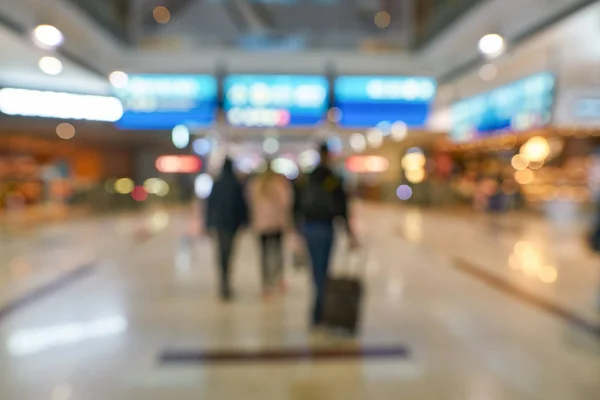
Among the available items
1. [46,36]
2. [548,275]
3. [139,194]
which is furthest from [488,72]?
[139,194]

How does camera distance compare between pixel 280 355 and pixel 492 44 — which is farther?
pixel 492 44

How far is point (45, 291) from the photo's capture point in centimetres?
795

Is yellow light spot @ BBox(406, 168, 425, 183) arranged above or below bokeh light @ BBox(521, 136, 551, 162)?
below

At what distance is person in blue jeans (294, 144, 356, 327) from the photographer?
5520mm

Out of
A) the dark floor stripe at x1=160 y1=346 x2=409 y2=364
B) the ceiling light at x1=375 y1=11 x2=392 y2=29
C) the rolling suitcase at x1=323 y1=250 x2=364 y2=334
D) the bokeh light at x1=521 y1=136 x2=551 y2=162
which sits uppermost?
the ceiling light at x1=375 y1=11 x2=392 y2=29

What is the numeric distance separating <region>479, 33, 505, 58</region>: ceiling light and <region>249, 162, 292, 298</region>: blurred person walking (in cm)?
392

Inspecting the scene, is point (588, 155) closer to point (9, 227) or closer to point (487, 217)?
point (487, 217)

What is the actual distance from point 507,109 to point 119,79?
9483 mm

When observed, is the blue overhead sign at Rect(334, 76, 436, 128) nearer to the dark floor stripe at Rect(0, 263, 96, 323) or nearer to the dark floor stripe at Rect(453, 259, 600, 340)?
the dark floor stripe at Rect(453, 259, 600, 340)

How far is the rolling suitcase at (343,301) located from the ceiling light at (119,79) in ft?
21.7

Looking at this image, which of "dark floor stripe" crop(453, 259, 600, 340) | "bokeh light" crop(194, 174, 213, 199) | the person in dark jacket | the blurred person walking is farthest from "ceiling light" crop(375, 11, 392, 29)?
the person in dark jacket

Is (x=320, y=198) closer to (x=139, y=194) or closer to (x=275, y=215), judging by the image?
(x=275, y=215)

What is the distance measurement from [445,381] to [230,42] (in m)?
8.29

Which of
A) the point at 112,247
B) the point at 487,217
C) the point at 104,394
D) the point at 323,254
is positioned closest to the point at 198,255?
the point at 112,247
